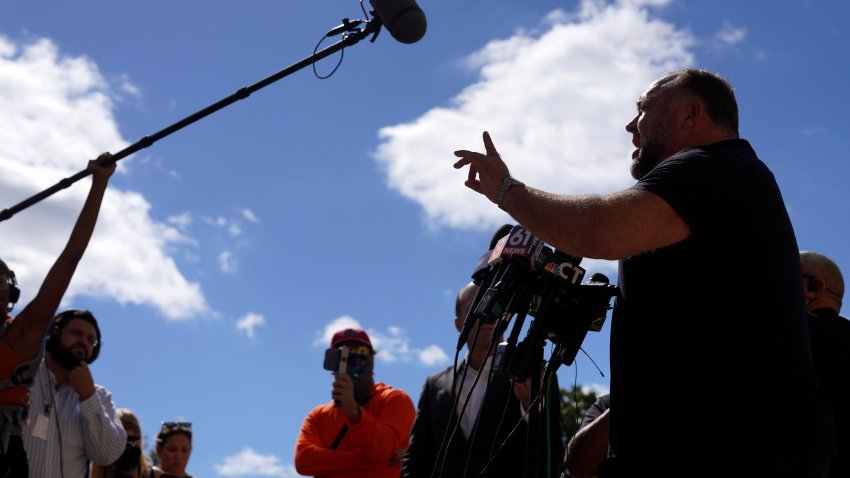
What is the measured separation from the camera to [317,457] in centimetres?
525

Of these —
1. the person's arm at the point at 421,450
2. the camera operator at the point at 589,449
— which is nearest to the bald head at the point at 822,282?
the camera operator at the point at 589,449

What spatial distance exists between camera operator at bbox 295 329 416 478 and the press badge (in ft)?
4.57

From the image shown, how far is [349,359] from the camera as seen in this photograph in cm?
525

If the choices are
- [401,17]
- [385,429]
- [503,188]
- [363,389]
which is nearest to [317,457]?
[385,429]

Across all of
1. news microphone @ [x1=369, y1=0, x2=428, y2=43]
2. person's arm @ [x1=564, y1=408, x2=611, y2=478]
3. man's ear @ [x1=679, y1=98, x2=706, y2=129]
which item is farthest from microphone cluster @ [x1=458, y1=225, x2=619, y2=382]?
news microphone @ [x1=369, y1=0, x2=428, y2=43]

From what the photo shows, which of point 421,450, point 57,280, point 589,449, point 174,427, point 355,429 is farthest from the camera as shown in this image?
point 174,427

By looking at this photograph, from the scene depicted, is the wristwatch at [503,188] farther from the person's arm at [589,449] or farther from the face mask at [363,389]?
the face mask at [363,389]

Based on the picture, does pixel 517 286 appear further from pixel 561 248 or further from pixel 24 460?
pixel 24 460

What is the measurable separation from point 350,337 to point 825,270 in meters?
2.65

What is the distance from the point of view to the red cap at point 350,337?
17.8ft

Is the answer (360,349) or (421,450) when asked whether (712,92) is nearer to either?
(421,450)

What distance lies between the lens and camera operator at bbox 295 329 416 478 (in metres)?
5.20

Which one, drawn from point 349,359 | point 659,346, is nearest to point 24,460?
point 349,359

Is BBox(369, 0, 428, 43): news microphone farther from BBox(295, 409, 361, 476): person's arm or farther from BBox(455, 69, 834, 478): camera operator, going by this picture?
BBox(295, 409, 361, 476): person's arm
